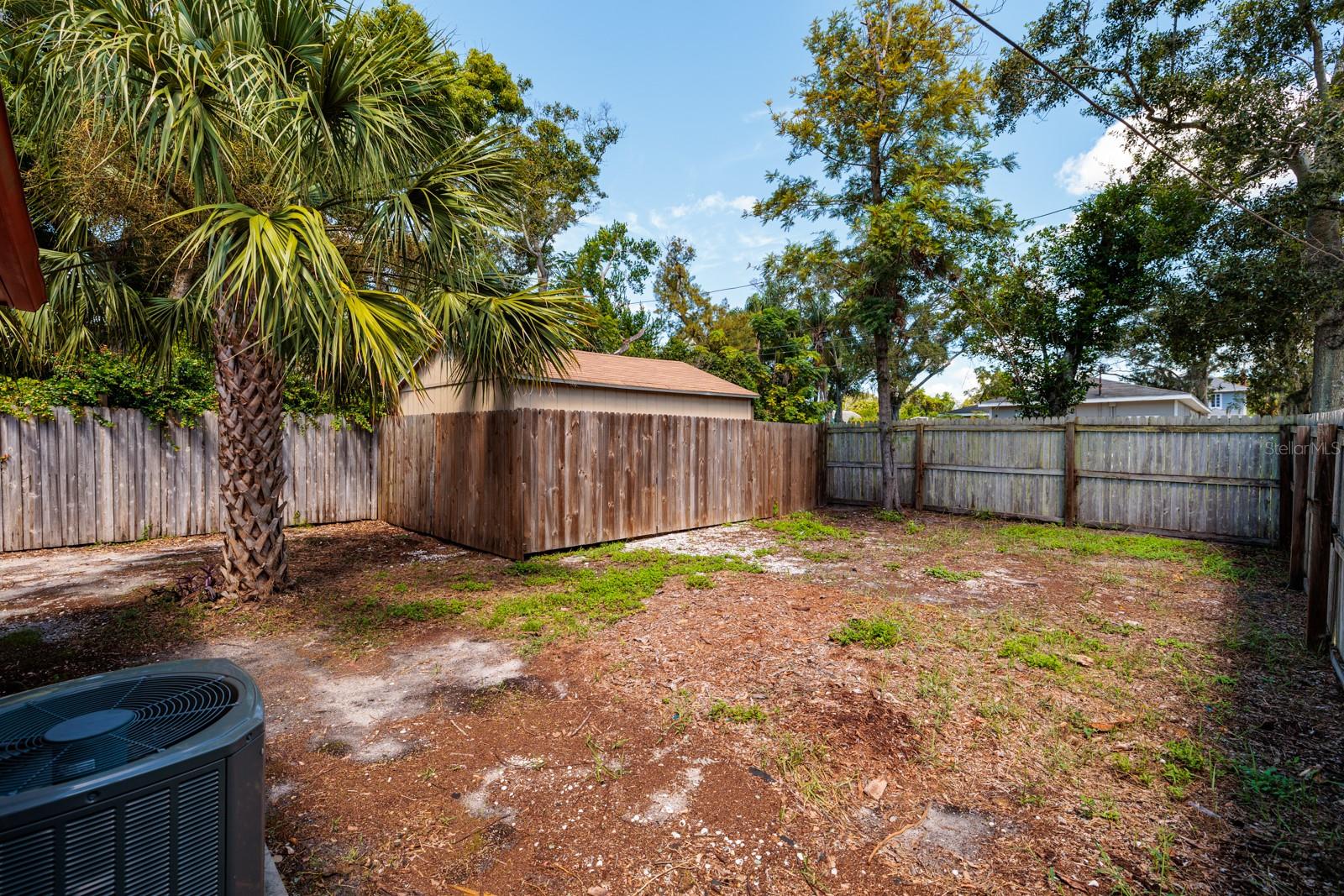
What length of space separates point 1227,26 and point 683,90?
10.0 meters

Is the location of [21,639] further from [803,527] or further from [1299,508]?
[1299,508]

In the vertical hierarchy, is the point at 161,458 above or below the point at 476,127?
below

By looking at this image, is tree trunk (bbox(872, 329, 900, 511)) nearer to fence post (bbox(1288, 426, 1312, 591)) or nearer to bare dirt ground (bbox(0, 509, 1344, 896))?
bare dirt ground (bbox(0, 509, 1344, 896))

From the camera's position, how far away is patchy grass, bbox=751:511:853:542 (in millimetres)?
8578

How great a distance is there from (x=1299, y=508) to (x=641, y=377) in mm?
8433

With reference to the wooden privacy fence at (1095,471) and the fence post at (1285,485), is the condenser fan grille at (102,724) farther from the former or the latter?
the wooden privacy fence at (1095,471)

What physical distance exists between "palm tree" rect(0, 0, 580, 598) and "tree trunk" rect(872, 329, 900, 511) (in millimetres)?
6302

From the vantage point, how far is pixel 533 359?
620cm

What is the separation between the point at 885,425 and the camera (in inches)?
415

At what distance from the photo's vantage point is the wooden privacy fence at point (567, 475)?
708 centimetres

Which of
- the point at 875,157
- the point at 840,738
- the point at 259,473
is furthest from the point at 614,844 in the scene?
the point at 875,157

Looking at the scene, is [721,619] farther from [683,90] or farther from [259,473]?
[683,90]

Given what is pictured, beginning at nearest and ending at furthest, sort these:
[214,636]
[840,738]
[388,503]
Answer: [840,738], [214,636], [388,503]

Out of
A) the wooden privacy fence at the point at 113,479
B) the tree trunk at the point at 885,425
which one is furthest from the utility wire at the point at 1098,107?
the wooden privacy fence at the point at 113,479
